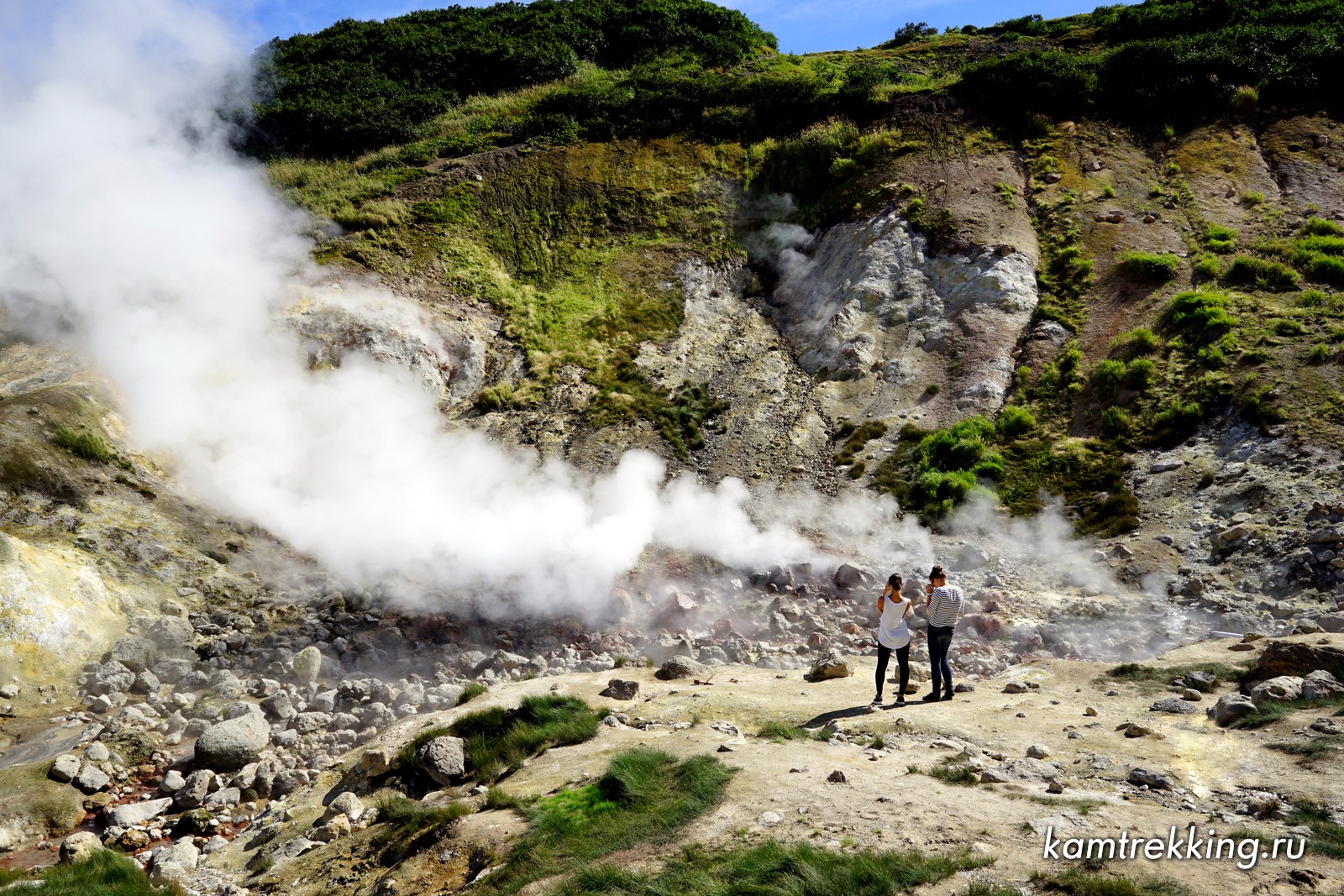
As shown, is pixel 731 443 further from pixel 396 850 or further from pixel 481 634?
pixel 396 850

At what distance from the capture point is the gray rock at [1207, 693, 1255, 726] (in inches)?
280

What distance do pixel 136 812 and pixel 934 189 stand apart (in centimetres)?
2358

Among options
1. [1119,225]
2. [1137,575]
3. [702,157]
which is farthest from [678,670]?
[702,157]

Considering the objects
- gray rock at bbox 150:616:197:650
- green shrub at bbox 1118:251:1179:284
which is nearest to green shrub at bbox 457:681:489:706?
gray rock at bbox 150:616:197:650

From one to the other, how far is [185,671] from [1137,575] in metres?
14.1

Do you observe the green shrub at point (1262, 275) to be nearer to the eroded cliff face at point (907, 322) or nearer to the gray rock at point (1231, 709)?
the eroded cliff face at point (907, 322)

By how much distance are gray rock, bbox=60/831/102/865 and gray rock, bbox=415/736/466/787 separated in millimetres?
2705

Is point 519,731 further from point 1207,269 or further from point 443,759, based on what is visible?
point 1207,269

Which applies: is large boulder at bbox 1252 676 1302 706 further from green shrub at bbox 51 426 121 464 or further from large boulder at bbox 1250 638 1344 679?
green shrub at bbox 51 426 121 464

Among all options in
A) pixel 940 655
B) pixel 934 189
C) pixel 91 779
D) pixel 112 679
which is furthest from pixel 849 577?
pixel 934 189

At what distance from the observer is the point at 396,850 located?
615 cm

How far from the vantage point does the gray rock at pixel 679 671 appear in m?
10.1

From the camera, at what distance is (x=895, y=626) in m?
8.50

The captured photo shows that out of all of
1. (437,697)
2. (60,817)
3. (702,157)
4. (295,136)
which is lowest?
(60,817)
